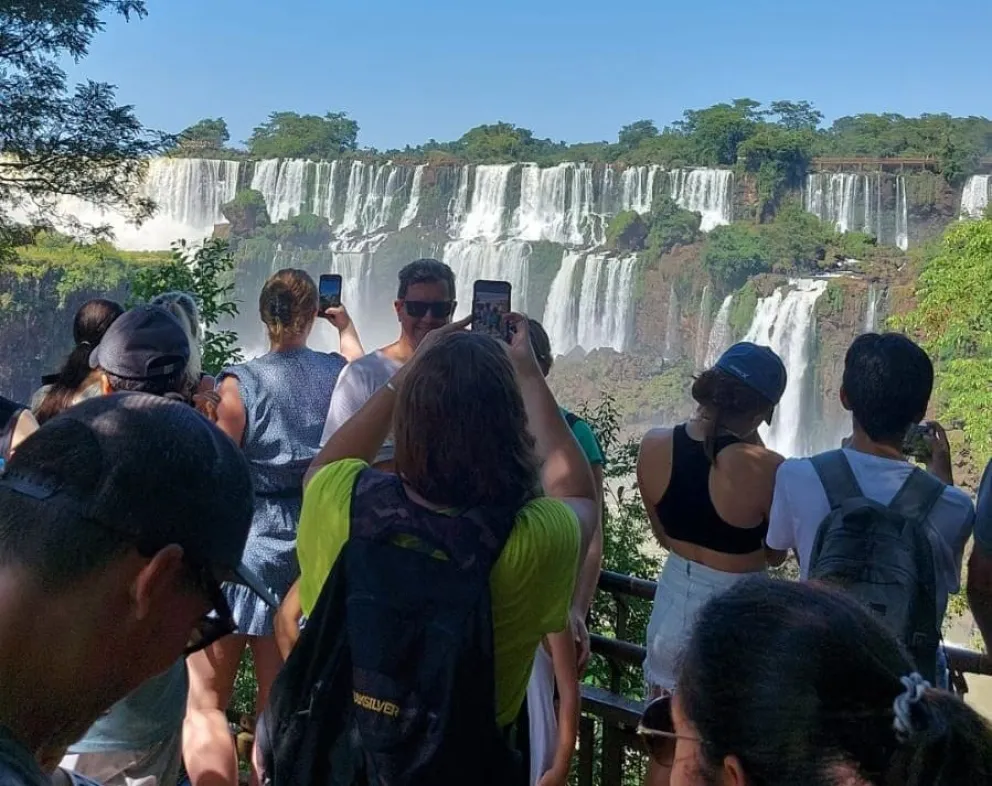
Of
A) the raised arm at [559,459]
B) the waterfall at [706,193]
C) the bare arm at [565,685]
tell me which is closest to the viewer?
the raised arm at [559,459]

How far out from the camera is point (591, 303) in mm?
43281

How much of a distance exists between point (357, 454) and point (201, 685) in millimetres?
1097

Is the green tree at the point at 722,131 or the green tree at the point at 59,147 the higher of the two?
the green tree at the point at 722,131

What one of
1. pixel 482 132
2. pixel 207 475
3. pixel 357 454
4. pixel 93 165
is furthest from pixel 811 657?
pixel 482 132

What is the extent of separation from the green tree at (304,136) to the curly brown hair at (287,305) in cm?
5834

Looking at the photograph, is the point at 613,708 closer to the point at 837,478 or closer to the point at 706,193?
the point at 837,478

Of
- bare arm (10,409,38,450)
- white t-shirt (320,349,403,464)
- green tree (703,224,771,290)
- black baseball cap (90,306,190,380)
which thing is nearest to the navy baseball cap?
white t-shirt (320,349,403,464)

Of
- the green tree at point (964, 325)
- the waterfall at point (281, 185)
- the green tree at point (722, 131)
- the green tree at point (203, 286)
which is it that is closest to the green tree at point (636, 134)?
the green tree at point (722, 131)

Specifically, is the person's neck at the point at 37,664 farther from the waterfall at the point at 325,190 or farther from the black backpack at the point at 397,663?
the waterfall at the point at 325,190

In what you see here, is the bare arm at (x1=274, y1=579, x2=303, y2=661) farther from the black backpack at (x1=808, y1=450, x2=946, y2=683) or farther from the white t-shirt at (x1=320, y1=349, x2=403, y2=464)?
the black backpack at (x1=808, y1=450, x2=946, y2=683)

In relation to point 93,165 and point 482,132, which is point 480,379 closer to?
point 93,165

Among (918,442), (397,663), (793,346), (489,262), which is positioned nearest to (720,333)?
(793,346)

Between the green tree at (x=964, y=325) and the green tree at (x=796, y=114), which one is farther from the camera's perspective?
the green tree at (x=796, y=114)

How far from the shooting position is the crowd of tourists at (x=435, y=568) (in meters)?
0.98
